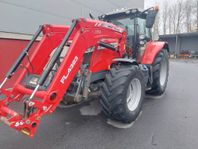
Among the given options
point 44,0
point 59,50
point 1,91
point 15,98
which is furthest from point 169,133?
point 44,0

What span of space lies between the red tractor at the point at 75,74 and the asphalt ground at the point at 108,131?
0.33 m

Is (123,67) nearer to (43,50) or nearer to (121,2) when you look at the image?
(43,50)

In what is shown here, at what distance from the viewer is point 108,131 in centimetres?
332

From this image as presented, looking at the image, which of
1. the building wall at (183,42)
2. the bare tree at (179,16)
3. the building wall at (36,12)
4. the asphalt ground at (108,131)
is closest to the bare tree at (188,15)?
the bare tree at (179,16)

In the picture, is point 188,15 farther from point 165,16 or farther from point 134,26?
point 134,26

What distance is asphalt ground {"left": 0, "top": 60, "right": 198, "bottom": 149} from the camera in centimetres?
288

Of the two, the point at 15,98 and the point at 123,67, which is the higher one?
the point at 123,67

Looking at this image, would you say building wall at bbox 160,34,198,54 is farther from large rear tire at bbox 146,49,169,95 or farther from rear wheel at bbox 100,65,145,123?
rear wheel at bbox 100,65,145,123

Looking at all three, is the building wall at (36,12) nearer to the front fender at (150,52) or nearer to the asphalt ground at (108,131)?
the asphalt ground at (108,131)

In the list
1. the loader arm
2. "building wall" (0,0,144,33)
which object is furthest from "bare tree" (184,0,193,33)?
the loader arm

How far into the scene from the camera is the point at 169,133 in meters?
3.23

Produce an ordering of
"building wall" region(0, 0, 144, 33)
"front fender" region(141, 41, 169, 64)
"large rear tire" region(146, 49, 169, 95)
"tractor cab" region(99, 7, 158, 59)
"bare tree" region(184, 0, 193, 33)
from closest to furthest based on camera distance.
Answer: "tractor cab" region(99, 7, 158, 59) → "front fender" region(141, 41, 169, 64) → "large rear tire" region(146, 49, 169, 95) → "building wall" region(0, 0, 144, 33) → "bare tree" region(184, 0, 193, 33)

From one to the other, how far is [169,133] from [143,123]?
0.53 meters

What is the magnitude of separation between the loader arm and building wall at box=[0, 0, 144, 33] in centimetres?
285
